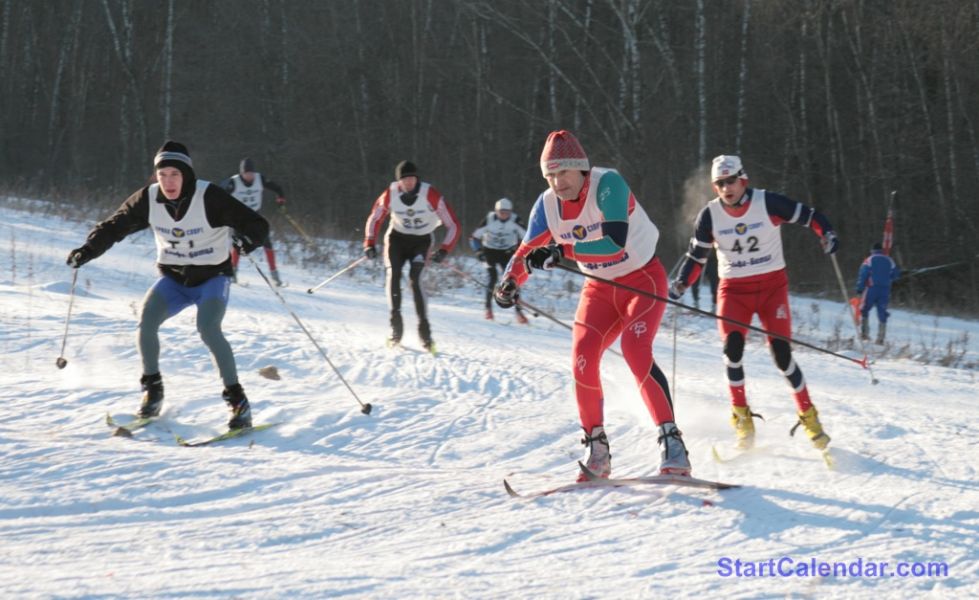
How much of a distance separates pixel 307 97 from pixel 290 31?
8.42ft

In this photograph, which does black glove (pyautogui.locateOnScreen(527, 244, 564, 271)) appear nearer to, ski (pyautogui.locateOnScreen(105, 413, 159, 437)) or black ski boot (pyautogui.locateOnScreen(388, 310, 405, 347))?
ski (pyautogui.locateOnScreen(105, 413, 159, 437))

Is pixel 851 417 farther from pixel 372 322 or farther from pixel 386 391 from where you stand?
pixel 372 322

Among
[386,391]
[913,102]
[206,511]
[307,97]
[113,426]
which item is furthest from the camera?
[307,97]

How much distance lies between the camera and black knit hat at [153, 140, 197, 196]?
576cm

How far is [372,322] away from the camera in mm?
11555

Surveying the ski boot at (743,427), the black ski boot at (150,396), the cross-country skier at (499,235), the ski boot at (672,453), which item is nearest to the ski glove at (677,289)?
the ski boot at (743,427)

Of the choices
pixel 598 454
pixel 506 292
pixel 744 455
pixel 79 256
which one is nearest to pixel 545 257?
pixel 506 292

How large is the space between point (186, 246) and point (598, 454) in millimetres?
2841

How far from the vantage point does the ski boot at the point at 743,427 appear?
19.7 ft

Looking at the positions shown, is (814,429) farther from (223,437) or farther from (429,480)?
(223,437)

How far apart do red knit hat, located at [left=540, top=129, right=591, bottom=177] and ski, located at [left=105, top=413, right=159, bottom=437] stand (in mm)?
3005

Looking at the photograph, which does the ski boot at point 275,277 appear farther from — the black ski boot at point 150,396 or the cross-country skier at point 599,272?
the cross-country skier at point 599,272

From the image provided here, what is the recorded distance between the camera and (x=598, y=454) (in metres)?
5.01

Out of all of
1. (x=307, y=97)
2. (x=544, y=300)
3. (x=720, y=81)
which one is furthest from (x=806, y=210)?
(x=307, y=97)
